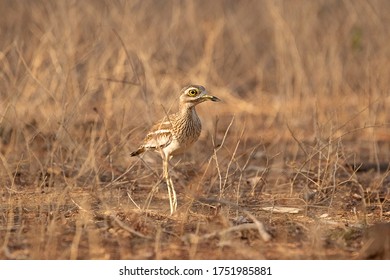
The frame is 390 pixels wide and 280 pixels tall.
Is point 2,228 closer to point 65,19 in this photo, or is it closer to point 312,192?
point 312,192

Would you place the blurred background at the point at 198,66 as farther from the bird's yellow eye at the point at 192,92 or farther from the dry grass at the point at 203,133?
the bird's yellow eye at the point at 192,92

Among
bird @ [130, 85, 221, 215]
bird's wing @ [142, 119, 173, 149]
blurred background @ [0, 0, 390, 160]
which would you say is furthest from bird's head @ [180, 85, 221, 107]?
blurred background @ [0, 0, 390, 160]

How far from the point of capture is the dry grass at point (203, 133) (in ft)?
16.5

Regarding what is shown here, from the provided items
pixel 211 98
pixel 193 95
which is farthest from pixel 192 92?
pixel 211 98

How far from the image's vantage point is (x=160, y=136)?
5863 millimetres

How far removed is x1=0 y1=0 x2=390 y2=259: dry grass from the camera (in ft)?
16.5

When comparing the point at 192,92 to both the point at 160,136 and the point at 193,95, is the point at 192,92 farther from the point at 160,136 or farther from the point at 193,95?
the point at 160,136

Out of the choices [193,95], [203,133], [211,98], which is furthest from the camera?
[203,133]

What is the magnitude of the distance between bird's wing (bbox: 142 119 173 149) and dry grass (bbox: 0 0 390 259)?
0.14 m

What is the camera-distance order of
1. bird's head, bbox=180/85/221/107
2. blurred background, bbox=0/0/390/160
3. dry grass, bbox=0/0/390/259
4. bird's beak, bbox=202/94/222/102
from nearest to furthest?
dry grass, bbox=0/0/390/259 → bird's beak, bbox=202/94/222/102 → bird's head, bbox=180/85/221/107 → blurred background, bbox=0/0/390/160

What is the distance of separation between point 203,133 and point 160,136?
302 cm

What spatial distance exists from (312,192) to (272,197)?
1.02 ft

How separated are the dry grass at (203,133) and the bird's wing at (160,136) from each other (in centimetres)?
14

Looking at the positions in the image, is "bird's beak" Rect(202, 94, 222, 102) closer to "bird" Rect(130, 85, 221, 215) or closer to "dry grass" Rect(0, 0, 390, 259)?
"bird" Rect(130, 85, 221, 215)
